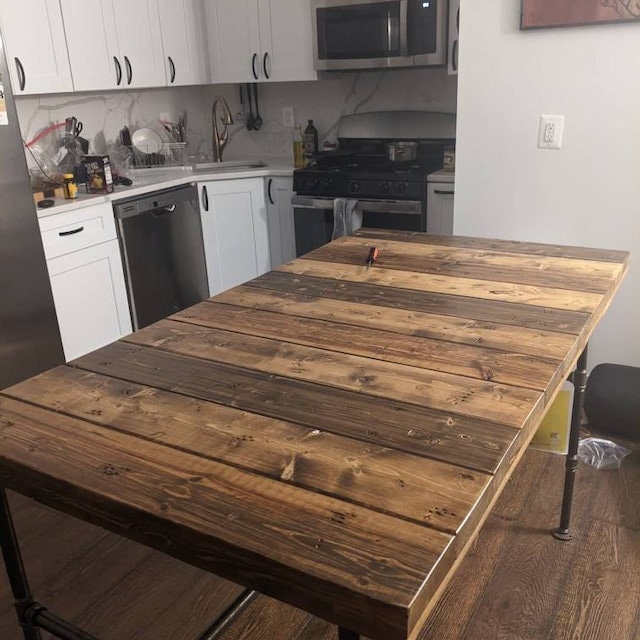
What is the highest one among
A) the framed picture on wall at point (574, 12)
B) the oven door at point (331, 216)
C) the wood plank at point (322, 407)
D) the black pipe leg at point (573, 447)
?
the framed picture on wall at point (574, 12)

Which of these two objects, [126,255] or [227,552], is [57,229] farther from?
[227,552]

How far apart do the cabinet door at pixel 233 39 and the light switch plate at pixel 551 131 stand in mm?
1957

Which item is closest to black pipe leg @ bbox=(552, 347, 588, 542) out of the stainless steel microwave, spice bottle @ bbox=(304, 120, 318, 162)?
the stainless steel microwave

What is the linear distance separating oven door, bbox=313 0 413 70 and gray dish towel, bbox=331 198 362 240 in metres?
0.74

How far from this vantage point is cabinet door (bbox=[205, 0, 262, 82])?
13.0ft

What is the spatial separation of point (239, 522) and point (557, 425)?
150 cm

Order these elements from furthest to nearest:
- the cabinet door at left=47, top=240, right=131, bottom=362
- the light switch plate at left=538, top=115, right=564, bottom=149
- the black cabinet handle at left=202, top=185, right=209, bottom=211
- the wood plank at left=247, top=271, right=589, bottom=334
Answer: the black cabinet handle at left=202, top=185, right=209, bottom=211
the cabinet door at left=47, top=240, right=131, bottom=362
the light switch plate at left=538, top=115, right=564, bottom=149
the wood plank at left=247, top=271, right=589, bottom=334

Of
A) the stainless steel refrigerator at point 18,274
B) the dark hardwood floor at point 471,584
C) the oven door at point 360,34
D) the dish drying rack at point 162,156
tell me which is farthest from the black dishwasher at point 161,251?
the dark hardwood floor at point 471,584

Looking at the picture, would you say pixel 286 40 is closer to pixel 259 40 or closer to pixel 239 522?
pixel 259 40

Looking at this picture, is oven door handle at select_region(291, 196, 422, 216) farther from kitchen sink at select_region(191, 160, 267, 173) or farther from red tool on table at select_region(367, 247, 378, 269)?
red tool on table at select_region(367, 247, 378, 269)

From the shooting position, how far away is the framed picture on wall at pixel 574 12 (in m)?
2.40

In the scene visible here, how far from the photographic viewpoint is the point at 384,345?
141 cm

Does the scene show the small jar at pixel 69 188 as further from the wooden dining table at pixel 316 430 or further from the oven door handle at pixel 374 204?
the wooden dining table at pixel 316 430

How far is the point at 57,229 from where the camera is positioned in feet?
9.87
